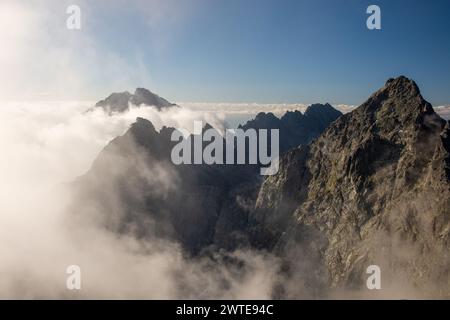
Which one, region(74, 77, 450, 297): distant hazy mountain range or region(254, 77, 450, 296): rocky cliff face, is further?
region(74, 77, 450, 297): distant hazy mountain range

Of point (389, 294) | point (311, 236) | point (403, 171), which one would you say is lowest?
point (389, 294)

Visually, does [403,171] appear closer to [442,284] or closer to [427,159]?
[427,159]

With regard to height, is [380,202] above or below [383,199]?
below

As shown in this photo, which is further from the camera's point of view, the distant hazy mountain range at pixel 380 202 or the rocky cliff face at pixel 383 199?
the distant hazy mountain range at pixel 380 202

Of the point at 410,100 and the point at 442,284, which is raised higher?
the point at 410,100

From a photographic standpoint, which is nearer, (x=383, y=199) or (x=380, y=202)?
(x=383, y=199)
